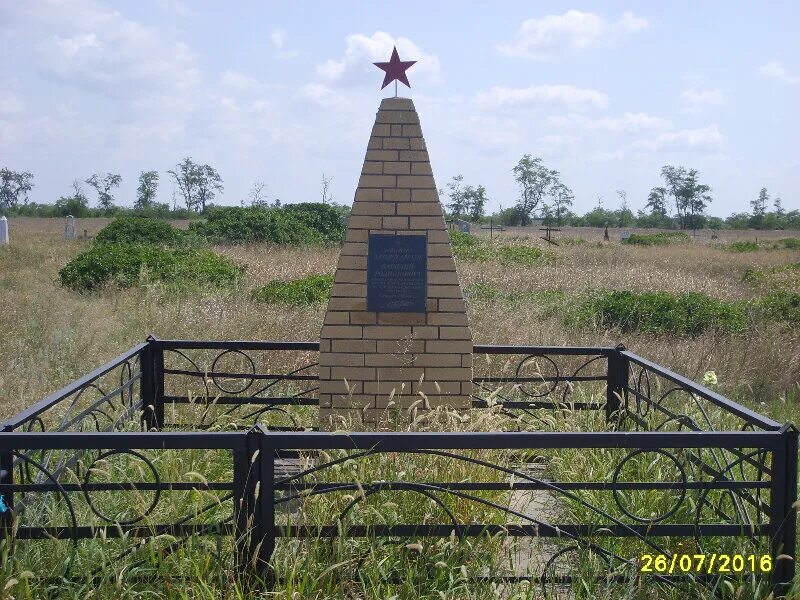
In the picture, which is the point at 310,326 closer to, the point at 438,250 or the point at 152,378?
the point at 152,378

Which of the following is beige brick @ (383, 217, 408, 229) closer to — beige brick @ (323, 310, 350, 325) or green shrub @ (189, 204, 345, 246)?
beige brick @ (323, 310, 350, 325)

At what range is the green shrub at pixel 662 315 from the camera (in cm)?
1013

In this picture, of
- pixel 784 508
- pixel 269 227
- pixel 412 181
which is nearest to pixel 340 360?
pixel 412 181

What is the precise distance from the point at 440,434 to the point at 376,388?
2.06m

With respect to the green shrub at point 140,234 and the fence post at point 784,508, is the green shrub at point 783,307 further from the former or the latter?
the green shrub at point 140,234

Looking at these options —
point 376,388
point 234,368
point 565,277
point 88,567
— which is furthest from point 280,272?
point 88,567

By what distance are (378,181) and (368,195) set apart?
0.11 m

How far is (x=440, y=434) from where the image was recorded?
2971 millimetres

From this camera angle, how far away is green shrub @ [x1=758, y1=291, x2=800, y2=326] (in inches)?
426

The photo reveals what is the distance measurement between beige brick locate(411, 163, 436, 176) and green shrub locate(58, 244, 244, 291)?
833cm

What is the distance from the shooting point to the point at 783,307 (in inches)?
439
